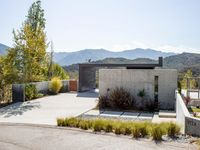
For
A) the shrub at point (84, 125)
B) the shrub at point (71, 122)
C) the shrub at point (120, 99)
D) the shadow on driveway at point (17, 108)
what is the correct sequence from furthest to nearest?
the shrub at point (120, 99) < the shadow on driveway at point (17, 108) < the shrub at point (71, 122) < the shrub at point (84, 125)

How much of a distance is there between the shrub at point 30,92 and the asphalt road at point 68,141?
8.57 metres

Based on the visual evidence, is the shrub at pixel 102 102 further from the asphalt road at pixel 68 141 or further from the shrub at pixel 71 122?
the asphalt road at pixel 68 141

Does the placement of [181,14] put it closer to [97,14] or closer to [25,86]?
[97,14]

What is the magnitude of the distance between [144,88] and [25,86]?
25.2 feet

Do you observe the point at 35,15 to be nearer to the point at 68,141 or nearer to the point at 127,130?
the point at 127,130

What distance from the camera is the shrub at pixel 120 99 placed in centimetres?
1544

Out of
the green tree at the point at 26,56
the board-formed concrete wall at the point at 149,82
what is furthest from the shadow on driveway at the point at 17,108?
the board-formed concrete wall at the point at 149,82

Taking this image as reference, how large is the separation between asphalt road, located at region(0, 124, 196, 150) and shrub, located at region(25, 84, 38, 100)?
28.1 ft

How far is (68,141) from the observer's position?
27.5 ft

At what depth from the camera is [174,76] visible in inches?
614

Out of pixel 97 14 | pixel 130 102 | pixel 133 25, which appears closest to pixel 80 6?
pixel 97 14

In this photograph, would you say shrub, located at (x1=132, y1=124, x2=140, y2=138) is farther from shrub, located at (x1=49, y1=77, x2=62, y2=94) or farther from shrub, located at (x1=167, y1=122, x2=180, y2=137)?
shrub, located at (x1=49, y1=77, x2=62, y2=94)

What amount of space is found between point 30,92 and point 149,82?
794cm

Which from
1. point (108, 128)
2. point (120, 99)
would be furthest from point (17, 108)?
point (108, 128)
